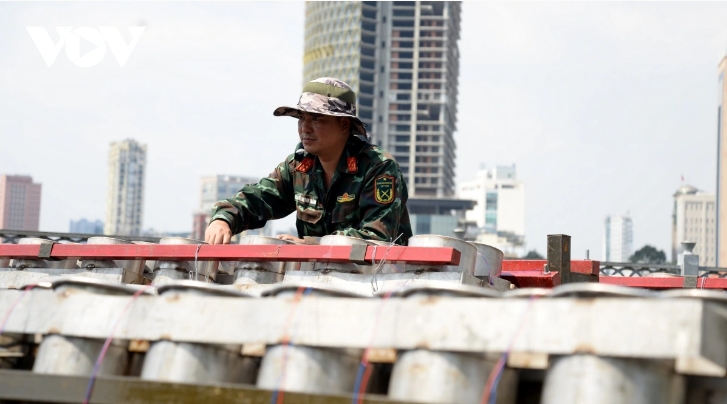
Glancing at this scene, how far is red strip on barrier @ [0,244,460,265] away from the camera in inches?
231

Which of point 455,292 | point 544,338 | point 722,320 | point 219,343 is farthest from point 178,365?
point 722,320

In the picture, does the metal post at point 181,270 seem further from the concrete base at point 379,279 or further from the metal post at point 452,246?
the metal post at point 452,246

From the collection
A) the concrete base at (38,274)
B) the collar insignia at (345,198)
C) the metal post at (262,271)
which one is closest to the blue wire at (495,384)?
the metal post at (262,271)

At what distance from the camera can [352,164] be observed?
8469 millimetres

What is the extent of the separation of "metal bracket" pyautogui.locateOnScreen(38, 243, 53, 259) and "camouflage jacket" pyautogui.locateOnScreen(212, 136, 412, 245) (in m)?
1.42

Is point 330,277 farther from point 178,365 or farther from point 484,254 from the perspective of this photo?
point 178,365

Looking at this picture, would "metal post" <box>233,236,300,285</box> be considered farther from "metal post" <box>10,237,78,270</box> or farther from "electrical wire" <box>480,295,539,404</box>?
"electrical wire" <box>480,295,539,404</box>

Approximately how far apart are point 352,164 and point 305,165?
1.56 feet

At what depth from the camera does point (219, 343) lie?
467cm

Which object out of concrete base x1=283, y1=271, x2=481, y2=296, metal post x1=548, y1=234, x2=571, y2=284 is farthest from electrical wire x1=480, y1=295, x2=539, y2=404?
metal post x1=548, y1=234, x2=571, y2=284

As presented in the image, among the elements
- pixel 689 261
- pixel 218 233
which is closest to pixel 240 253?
pixel 218 233

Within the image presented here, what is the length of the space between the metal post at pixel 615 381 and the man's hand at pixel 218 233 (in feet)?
12.8

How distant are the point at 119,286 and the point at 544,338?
2.03 metres

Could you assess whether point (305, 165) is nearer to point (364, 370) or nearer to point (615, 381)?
point (364, 370)
